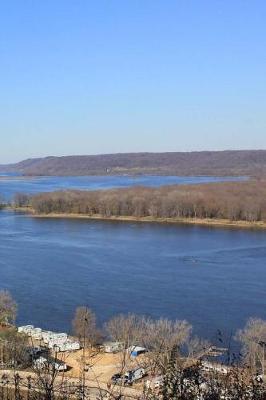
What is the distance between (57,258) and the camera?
1005 cm

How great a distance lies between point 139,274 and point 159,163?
41.8m

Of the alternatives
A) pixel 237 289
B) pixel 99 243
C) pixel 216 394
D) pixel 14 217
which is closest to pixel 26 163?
pixel 14 217

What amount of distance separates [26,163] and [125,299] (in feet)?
199

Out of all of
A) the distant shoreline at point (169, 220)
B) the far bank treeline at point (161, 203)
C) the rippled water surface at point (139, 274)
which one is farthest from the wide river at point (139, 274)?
the far bank treeline at point (161, 203)

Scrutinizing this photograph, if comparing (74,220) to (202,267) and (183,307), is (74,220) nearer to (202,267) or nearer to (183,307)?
(202,267)

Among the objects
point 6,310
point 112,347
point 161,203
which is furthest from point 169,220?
point 112,347

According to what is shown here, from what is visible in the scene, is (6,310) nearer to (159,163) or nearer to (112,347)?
(112,347)

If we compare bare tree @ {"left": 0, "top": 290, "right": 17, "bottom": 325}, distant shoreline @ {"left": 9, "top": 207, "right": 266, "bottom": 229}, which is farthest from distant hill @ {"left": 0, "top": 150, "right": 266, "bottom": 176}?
bare tree @ {"left": 0, "top": 290, "right": 17, "bottom": 325}

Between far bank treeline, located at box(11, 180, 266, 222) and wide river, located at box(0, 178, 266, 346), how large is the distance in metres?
2.06

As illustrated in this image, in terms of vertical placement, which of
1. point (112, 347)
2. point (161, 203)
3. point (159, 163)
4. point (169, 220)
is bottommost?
point (112, 347)

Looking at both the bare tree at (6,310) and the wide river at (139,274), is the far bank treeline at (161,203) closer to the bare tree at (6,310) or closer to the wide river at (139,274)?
the wide river at (139,274)

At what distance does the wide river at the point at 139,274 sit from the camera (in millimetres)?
6605

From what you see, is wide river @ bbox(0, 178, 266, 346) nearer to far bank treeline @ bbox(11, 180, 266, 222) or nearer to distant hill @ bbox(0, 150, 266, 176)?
far bank treeline @ bbox(11, 180, 266, 222)

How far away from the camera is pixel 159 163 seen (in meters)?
50.1
